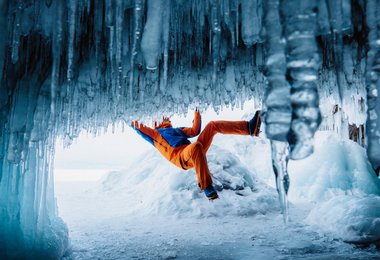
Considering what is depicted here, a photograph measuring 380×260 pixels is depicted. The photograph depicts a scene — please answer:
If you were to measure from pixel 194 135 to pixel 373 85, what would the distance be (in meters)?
3.79

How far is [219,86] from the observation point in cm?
484

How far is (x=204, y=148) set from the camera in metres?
4.85

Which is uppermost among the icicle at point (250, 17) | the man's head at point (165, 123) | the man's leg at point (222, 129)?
the icicle at point (250, 17)

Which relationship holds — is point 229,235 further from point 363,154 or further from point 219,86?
point 363,154

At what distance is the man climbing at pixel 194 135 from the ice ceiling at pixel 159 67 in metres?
0.41

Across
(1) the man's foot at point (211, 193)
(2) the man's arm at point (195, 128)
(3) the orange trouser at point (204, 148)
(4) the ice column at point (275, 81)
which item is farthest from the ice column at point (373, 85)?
(2) the man's arm at point (195, 128)

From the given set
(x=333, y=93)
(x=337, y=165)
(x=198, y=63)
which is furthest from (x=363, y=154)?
(x=198, y=63)

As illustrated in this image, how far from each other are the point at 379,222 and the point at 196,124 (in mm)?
3286

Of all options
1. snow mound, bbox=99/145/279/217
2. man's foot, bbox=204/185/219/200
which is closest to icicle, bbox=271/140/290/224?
man's foot, bbox=204/185/219/200

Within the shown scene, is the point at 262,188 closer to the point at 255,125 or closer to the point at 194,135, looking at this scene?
the point at 194,135

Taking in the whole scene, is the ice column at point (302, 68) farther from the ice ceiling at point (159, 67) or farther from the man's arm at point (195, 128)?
the man's arm at point (195, 128)

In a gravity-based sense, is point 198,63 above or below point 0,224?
above

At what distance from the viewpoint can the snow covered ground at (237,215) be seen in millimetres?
4215

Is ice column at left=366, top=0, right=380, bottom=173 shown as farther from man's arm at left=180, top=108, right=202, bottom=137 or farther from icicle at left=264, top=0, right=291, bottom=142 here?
man's arm at left=180, top=108, right=202, bottom=137
